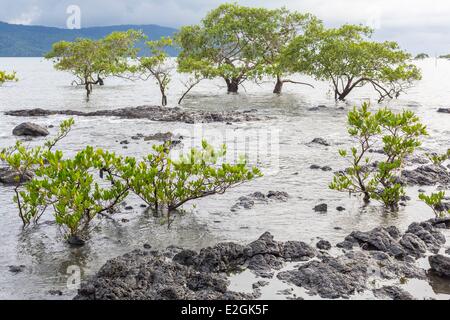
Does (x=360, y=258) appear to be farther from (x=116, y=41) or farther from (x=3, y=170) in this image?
(x=116, y=41)

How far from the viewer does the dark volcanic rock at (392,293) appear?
9.29m

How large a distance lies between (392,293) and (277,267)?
2.48 meters

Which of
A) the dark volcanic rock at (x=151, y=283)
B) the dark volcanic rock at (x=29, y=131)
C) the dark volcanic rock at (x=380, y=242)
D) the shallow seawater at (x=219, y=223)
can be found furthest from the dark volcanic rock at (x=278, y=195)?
the dark volcanic rock at (x=29, y=131)

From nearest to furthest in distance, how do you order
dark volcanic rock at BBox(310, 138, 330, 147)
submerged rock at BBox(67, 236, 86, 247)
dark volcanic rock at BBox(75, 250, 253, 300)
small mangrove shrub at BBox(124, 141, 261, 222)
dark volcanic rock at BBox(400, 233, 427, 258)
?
dark volcanic rock at BBox(75, 250, 253, 300) → dark volcanic rock at BBox(400, 233, 427, 258) → submerged rock at BBox(67, 236, 86, 247) → small mangrove shrub at BBox(124, 141, 261, 222) → dark volcanic rock at BBox(310, 138, 330, 147)

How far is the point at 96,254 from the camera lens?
11664mm

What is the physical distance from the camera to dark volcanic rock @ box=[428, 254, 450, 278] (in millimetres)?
10219

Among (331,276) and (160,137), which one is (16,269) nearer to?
(331,276)

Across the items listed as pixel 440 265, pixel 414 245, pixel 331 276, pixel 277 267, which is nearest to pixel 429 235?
pixel 414 245

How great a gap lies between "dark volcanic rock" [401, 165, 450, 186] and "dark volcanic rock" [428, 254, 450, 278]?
808 centimetres

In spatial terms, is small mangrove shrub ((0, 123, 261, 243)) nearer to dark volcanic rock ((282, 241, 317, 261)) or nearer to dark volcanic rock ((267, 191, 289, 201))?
dark volcanic rock ((282, 241, 317, 261))

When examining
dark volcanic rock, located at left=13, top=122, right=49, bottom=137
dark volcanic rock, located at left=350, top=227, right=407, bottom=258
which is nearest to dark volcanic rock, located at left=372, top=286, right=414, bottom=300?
dark volcanic rock, located at left=350, top=227, right=407, bottom=258

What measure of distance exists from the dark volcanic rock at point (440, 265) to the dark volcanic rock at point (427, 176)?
8084mm
